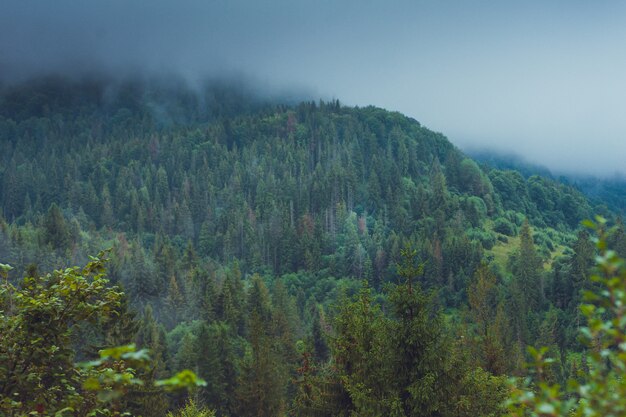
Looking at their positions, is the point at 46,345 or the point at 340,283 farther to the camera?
the point at 340,283

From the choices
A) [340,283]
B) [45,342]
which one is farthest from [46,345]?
[340,283]

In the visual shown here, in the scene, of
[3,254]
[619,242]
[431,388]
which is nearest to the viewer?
[431,388]

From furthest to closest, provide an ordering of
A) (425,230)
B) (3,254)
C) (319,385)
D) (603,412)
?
(425,230) → (3,254) → (319,385) → (603,412)

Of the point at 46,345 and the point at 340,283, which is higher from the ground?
the point at 46,345

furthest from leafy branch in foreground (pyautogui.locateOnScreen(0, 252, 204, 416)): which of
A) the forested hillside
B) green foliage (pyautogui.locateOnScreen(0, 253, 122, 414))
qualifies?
the forested hillside

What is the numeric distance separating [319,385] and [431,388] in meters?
6.18

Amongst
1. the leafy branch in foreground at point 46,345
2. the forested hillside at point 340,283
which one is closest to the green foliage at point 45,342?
the leafy branch in foreground at point 46,345

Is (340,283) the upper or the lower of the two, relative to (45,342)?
lower

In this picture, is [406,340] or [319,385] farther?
[319,385]

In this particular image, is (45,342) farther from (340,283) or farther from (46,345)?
(340,283)

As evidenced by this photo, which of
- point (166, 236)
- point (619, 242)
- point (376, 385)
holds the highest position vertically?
point (376, 385)

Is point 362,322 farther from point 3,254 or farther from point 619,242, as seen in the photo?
point 619,242

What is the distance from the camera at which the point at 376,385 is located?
65.3 ft

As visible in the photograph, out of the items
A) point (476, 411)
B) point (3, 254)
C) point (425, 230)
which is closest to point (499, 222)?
point (425, 230)
